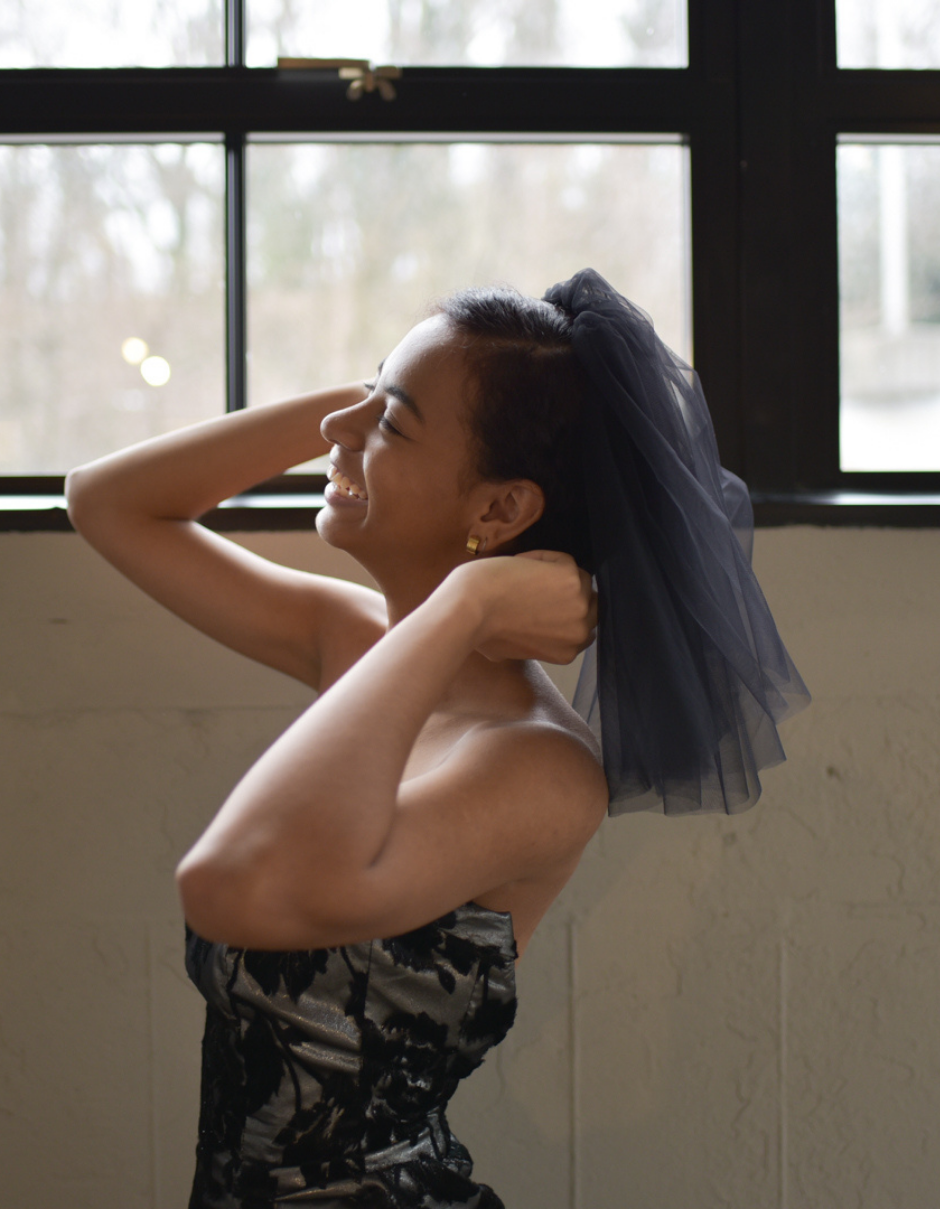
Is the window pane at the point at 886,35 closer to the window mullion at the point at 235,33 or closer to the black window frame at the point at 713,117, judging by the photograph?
the black window frame at the point at 713,117

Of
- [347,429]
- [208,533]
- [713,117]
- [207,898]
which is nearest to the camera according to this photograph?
[207,898]

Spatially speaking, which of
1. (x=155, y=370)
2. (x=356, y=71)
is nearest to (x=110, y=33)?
(x=356, y=71)

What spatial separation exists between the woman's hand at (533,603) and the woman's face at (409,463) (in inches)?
4.6

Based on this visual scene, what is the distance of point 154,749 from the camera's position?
1.54 meters

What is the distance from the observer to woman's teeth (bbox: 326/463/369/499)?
3.60 feet

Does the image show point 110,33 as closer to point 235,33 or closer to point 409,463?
point 235,33

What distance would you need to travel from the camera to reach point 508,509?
1.07m

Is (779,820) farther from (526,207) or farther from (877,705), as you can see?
(526,207)

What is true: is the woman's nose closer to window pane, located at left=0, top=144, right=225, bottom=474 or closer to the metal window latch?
window pane, located at left=0, top=144, right=225, bottom=474

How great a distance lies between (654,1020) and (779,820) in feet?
1.22

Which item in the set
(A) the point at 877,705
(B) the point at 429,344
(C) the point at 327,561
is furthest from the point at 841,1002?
(B) the point at 429,344

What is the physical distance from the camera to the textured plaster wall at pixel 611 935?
5.03 ft

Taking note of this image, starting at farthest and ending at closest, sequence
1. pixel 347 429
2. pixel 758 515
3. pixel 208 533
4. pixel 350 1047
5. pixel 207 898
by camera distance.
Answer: pixel 758 515
pixel 208 533
pixel 347 429
pixel 350 1047
pixel 207 898

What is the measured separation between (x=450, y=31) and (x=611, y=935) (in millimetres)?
1511
